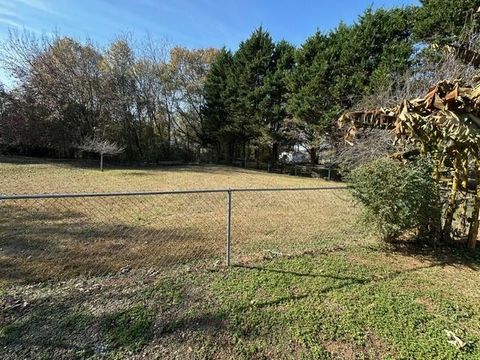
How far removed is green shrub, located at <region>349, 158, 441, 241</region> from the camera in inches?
187

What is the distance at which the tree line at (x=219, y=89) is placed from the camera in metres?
15.2

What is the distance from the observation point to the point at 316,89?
→ 18109 millimetres

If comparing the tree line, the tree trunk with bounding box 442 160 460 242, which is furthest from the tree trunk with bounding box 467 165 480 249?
the tree line

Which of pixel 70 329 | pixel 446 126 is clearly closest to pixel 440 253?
pixel 446 126

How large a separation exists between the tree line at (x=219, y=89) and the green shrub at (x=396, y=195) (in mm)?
7966

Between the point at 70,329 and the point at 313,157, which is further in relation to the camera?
the point at 313,157

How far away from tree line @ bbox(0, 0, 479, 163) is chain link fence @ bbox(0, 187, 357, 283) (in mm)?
8190

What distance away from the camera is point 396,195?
4.80 metres

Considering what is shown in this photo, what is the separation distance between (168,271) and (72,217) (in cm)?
400

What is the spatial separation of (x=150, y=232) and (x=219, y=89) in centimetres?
2061

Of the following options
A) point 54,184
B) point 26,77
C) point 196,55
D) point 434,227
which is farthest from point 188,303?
point 196,55

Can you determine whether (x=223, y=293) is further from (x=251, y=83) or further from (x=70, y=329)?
(x=251, y=83)

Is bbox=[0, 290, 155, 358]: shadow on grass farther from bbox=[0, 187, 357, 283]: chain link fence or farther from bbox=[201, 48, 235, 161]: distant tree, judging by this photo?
bbox=[201, 48, 235, 161]: distant tree

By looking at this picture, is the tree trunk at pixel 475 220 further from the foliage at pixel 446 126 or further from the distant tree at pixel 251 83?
the distant tree at pixel 251 83
